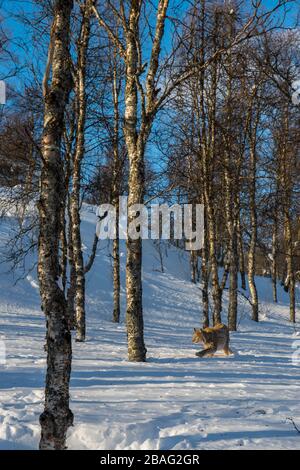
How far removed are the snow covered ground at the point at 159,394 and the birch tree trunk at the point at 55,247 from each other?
2.16 ft

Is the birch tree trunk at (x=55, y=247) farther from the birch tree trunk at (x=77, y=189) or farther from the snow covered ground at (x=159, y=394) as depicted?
the birch tree trunk at (x=77, y=189)

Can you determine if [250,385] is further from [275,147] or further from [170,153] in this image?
[275,147]

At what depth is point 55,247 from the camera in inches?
165

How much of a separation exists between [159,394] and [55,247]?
291 centimetres

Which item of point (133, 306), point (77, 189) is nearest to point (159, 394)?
point (133, 306)

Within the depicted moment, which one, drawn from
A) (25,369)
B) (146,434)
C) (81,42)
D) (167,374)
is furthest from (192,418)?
(81,42)

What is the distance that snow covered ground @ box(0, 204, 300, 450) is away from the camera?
4406 mm

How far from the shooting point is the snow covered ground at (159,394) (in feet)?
14.5

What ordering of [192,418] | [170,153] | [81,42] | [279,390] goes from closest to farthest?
[192,418] → [279,390] → [81,42] → [170,153]

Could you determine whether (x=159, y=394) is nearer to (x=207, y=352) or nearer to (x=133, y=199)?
(x=133, y=199)

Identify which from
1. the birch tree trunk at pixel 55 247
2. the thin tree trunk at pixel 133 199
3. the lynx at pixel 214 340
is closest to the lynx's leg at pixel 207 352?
the lynx at pixel 214 340

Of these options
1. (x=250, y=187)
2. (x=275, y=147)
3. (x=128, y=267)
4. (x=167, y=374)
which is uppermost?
(x=275, y=147)

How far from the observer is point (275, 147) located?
66.7ft

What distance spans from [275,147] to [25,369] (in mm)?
15795
